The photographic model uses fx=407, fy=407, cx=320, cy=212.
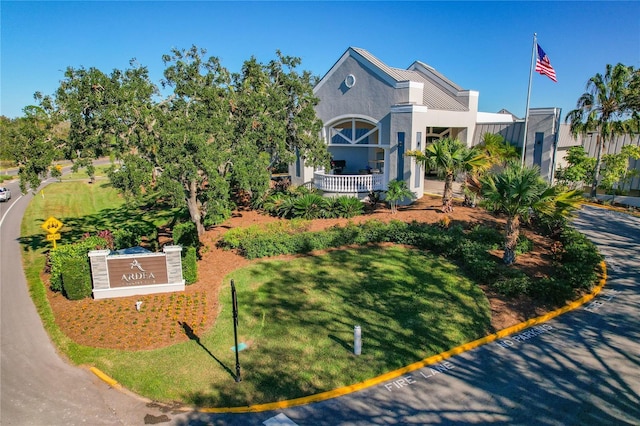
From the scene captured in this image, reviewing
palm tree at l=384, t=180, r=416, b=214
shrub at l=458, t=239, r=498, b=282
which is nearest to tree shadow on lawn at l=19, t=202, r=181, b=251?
palm tree at l=384, t=180, r=416, b=214

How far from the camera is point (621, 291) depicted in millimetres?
13797

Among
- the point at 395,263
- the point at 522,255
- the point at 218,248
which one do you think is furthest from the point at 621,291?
the point at 218,248

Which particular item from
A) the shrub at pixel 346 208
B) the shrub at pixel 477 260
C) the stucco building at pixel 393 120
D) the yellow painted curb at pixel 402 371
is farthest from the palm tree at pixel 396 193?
the yellow painted curb at pixel 402 371

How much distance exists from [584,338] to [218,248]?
13.9m

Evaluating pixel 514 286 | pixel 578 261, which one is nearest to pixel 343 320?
pixel 514 286

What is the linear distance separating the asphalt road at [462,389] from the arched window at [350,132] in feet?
58.0

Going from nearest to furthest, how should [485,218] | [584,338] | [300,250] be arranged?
[584,338]
[300,250]
[485,218]

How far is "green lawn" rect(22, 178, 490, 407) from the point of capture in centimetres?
952

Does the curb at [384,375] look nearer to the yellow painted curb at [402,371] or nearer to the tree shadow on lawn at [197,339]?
the yellow painted curb at [402,371]

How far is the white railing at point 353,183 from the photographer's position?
24.5 metres

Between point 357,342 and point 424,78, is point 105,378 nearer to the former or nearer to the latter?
point 357,342

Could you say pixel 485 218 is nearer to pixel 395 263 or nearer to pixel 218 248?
pixel 395 263

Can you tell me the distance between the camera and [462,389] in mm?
9141

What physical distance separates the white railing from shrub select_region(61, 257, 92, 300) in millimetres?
14482
